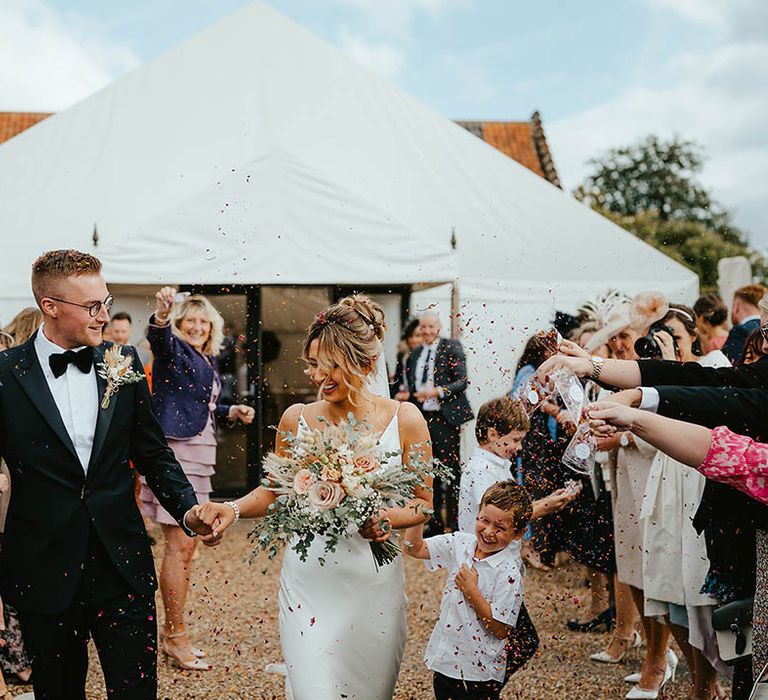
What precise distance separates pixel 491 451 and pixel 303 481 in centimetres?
178

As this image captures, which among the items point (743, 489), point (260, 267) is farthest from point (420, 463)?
point (260, 267)

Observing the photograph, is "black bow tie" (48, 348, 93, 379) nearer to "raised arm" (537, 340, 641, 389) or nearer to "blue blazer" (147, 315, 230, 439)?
"raised arm" (537, 340, 641, 389)

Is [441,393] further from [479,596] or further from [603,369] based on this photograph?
[603,369]

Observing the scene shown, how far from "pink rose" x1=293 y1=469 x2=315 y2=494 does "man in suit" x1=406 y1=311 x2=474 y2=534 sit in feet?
14.4

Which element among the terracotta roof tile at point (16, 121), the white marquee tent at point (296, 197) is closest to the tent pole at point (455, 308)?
the white marquee tent at point (296, 197)

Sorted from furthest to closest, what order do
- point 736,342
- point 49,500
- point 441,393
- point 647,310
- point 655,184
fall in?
point 655,184 → point 441,393 → point 736,342 → point 647,310 → point 49,500

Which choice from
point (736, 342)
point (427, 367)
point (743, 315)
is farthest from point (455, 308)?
point (736, 342)

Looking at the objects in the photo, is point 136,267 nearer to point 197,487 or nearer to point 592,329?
point 197,487

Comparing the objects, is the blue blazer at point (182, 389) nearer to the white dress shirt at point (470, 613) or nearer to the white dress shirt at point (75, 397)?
the white dress shirt at point (75, 397)

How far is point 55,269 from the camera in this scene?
10.1 ft

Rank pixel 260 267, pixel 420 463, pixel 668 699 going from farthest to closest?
pixel 260 267
pixel 668 699
pixel 420 463

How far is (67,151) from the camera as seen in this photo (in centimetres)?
950

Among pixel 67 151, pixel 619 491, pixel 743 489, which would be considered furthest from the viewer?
pixel 67 151

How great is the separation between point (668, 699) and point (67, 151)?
7.96 m
